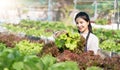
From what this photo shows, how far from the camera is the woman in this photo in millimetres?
5941

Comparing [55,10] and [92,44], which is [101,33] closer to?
[92,44]

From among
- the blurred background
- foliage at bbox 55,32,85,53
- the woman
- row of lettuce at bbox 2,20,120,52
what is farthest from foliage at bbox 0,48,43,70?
the blurred background

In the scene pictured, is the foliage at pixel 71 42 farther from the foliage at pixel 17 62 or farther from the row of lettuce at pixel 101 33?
the row of lettuce at pixel 101 33

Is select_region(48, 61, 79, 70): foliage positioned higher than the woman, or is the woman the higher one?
select_region(48, 61, 79, 70): foliage

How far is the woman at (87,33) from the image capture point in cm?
594

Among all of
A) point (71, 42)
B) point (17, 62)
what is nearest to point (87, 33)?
point (71, 42)

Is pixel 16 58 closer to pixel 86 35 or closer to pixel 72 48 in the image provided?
pixel 72 48

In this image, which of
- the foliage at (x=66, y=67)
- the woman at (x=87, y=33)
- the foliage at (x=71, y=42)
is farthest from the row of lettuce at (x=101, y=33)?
the foliage at (x=66, y=67)

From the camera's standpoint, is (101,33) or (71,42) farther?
(101,33)

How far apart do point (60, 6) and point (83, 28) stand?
24476 mm

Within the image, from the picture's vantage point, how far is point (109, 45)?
453 inches

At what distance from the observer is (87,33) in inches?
244

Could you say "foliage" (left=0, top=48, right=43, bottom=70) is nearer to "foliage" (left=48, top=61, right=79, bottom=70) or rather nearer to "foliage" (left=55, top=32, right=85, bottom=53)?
"foliage" (left=48, top=61, right=79, bottom=70)

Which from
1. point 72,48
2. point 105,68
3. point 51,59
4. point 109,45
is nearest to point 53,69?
point 51,59
